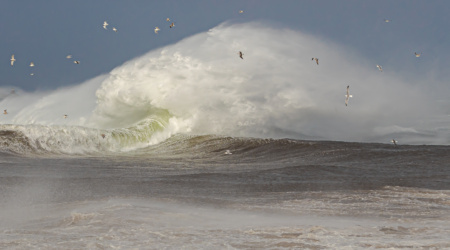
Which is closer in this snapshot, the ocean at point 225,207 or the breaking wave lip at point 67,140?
the ocean at point 225,207

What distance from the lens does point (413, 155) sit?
18766 millimetres

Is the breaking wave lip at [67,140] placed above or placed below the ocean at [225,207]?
above

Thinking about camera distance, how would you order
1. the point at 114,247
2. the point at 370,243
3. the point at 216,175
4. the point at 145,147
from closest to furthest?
the point at 114,247 < the point at 370,243 < the point at 216,175 < the point at 145,147

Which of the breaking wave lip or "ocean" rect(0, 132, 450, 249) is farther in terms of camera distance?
the breaking wave lip

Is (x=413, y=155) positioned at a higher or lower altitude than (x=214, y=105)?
lower

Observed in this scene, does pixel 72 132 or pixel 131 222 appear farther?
pixel 72 132

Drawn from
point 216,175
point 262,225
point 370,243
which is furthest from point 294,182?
point 370,243

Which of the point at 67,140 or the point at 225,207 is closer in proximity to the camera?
the point at 225,207

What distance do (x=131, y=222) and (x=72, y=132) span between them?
19.5 meters

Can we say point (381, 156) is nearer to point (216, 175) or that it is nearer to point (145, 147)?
point (216, 175)

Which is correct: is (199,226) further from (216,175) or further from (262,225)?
(216,175)

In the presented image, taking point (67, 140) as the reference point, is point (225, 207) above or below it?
below

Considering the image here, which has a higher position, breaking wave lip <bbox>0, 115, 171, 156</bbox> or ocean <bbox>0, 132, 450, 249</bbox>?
breaking wave lip <bbox>0, 115, 171, 156</bbox>

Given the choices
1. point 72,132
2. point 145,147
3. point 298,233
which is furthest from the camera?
point 145,147
